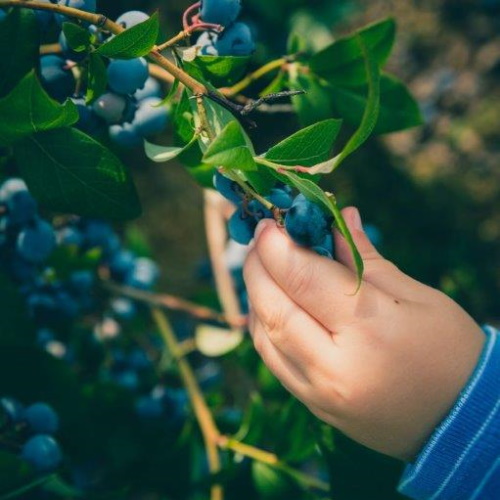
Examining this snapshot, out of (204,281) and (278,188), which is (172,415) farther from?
(278,188)

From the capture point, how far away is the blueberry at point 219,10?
0.62m

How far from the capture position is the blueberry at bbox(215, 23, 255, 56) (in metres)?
0.66

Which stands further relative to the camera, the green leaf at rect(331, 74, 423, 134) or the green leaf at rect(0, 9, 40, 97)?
the green leaf at rect(331, 74, 423, 134)

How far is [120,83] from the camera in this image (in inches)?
25.2

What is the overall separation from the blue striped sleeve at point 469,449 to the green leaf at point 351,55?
0.38 meters

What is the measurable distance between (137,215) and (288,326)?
22 centimetres

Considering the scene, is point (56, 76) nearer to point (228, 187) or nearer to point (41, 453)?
point (228, 187)

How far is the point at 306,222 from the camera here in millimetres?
532

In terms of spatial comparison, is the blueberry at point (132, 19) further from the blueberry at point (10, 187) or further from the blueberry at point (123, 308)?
the blueberry at point (123, 308)

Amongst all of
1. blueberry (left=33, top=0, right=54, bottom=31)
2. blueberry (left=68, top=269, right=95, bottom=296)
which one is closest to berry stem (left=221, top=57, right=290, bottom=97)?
blueberry (left=33, top=0, right=54, bottom=31)

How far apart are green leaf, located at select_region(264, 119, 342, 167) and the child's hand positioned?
83 millimetres

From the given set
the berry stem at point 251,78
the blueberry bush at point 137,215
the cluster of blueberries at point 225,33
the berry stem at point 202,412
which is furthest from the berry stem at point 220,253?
the cluster of blueberries at point 225,33

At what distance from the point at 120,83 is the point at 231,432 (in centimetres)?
64

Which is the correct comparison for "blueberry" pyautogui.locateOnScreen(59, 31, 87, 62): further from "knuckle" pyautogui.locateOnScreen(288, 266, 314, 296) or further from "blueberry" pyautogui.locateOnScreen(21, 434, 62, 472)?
"blueberry" pyautogui.locateOnScreen(21, 434, 62, 472)
